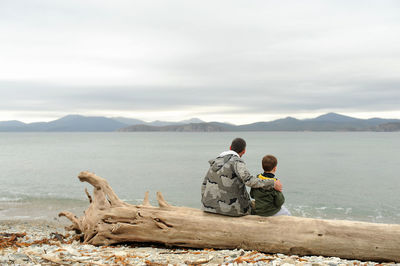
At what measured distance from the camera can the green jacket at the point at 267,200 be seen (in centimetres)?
768

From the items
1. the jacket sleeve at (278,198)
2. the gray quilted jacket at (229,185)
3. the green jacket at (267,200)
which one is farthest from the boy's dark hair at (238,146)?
the jacket sleeve at (278,198)

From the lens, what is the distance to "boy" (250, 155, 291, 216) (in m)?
7.54

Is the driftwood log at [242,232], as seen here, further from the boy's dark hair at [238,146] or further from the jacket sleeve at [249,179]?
the boy's dark hair at [238,146]

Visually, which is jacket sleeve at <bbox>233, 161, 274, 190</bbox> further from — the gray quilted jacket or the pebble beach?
the pebble beach

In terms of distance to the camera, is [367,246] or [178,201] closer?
[367,246]

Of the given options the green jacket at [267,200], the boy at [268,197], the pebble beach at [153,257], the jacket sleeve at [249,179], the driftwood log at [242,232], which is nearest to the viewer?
the pebble beach at [153,257]

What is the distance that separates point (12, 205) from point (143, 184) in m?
12.9

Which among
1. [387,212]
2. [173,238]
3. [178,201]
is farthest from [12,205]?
[387,212]

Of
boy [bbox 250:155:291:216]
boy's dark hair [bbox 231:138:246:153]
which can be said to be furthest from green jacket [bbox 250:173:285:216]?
boy's dark hair [bbox 231:138:246:153]

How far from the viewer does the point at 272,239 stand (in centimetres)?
755

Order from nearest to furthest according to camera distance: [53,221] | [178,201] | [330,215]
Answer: [53,221], [330,215], [178,201]

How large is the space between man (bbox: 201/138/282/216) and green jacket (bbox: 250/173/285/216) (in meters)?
0.22

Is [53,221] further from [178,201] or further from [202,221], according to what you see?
[202,221]

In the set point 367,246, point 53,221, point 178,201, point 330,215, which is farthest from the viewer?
point 178,201
